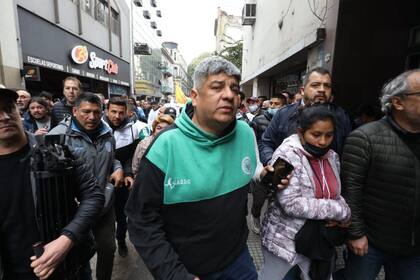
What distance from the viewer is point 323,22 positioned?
5.10 m

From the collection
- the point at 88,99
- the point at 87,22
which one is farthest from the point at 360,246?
the point at 87,22

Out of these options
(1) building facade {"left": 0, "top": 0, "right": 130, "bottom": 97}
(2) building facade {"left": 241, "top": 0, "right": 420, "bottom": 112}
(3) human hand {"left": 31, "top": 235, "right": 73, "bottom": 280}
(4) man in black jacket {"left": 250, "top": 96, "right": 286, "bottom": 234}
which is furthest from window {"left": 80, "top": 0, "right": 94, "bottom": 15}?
(3) human hand {"left": 31, "top": 235, "right": 73, "bottom": 280}

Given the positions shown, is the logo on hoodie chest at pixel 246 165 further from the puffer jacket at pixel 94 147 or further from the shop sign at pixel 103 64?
the shop sign at pixel 103 64

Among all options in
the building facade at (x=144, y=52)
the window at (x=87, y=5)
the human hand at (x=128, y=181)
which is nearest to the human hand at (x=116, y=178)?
the human hand at (x=128, y=181)

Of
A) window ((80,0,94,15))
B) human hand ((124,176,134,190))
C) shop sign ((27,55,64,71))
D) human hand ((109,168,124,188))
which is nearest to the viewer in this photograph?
human hand ((109,168,124,188))

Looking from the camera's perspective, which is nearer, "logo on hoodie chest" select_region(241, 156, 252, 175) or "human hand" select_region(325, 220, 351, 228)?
"logo on hoodie chest" select_region(241, 156, 252, 175)

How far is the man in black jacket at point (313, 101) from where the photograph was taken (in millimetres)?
2393

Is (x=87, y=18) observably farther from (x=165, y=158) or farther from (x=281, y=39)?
(x=165, y=158)

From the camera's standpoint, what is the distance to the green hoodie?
1.36 metres

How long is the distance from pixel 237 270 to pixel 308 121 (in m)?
1.13

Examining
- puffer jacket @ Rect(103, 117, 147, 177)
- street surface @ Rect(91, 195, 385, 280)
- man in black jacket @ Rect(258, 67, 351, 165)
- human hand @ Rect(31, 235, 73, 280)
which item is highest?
man in black jacket @ Rect(258, 67, 351, 165)

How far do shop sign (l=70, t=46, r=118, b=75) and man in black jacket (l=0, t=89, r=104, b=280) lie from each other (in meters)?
13.6

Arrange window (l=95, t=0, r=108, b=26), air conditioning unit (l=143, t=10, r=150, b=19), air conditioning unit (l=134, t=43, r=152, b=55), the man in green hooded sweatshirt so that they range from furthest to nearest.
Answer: air conditioning unit (l=143, t=10, r=150, b=19) < air conditioning unit (l=134, t=43, r=152, b=55) < window (l=95, t=0, r=108, b=26) < the man in green hooded sweatshirt

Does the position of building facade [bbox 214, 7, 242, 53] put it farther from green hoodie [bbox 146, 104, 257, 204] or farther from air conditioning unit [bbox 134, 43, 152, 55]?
green hoodie [bbox 146, 104, 257, 204]
